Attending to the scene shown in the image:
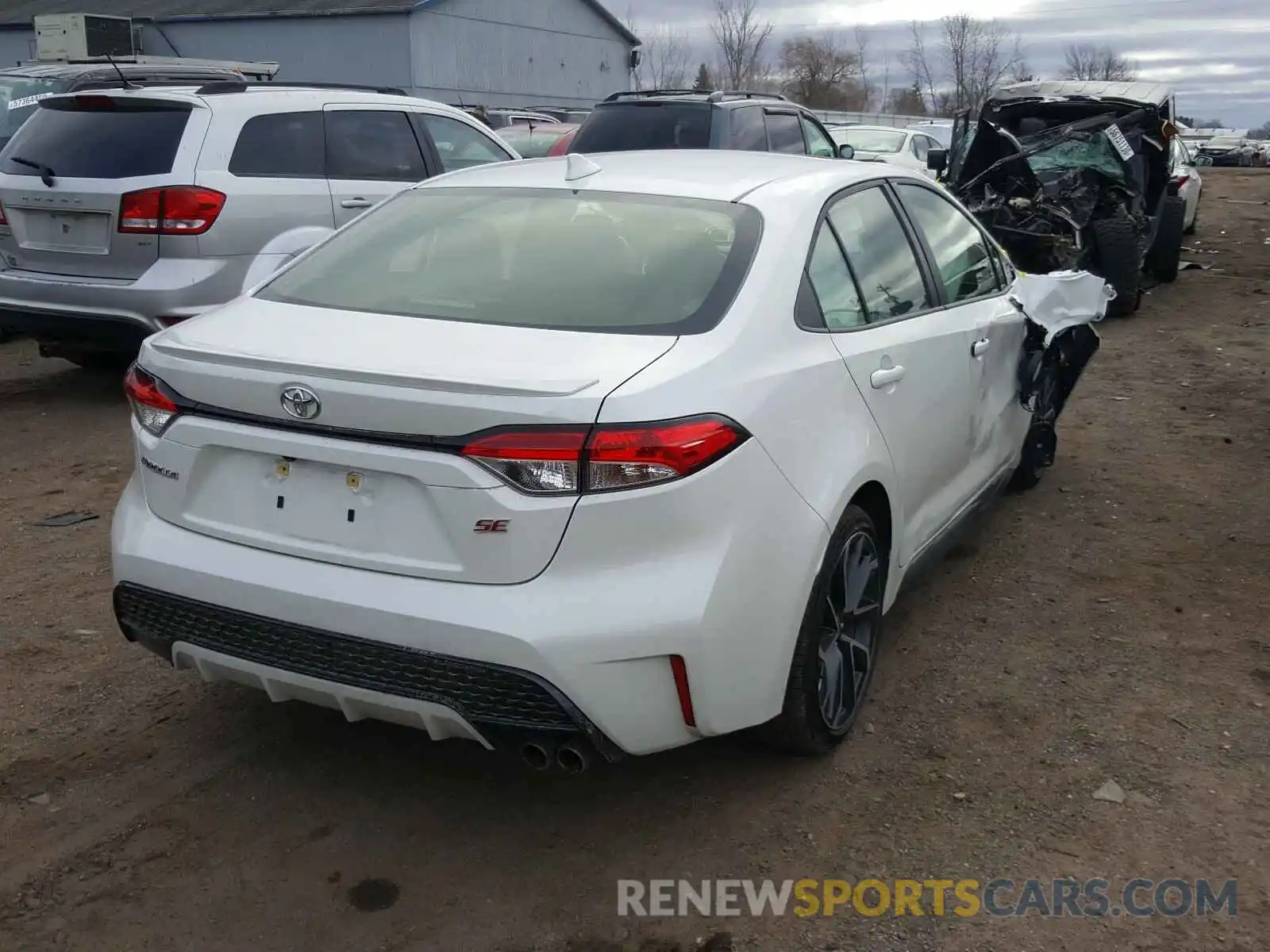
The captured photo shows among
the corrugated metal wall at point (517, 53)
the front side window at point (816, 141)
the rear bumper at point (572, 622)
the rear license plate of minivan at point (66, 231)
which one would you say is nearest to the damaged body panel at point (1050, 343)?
the rear bumper at point (572, 622)

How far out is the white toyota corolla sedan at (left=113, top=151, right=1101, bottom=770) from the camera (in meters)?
2.75

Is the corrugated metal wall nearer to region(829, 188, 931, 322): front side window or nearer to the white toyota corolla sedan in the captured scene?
region(829, 188, 931, 322): front side window

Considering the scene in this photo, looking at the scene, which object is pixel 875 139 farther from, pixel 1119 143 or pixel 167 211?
pixel 167 211

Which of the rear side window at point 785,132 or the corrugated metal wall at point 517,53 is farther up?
the corrugated metal wall at point 517,53

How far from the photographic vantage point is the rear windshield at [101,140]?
6816 millimetres

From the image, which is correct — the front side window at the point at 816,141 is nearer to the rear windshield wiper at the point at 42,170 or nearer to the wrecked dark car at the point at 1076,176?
the wrecked dark car at the point at 1076,176

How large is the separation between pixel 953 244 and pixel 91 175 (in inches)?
188

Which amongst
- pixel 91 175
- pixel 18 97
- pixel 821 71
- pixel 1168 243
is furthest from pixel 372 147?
pixel 821 71

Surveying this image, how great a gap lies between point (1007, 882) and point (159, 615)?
2235 mm

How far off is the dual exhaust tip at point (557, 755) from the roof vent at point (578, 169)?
1.86 m

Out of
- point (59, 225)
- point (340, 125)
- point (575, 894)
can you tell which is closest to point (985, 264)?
point (575, 894)

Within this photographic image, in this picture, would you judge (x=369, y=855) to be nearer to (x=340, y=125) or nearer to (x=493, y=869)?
(x=493, y=869)

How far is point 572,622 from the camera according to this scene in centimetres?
274

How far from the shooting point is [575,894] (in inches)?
118
